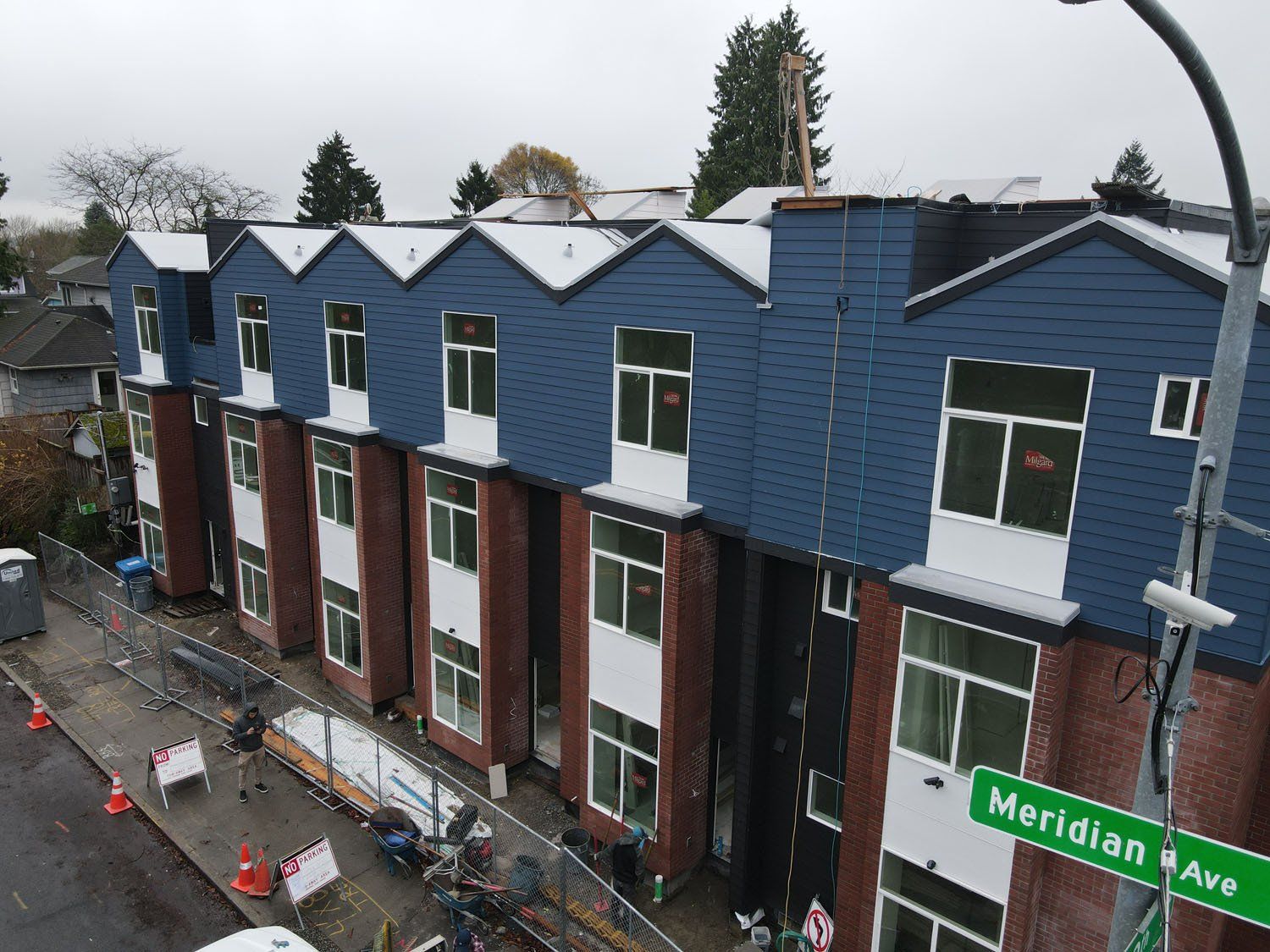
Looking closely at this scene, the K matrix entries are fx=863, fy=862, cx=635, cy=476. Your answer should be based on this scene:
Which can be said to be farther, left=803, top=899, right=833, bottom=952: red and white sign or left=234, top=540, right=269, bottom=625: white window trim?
left=234, top=540, right=269, bottom=625: white window trim

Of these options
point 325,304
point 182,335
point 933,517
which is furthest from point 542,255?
point 182,335

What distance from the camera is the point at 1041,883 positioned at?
10.1 m

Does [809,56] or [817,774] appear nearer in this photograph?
[817,774]

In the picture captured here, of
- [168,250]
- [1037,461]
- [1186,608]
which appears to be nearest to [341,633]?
[168,250]

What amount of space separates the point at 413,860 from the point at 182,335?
1704 cm

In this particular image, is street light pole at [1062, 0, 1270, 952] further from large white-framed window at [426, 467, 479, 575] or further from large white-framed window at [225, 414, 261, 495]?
large white-framed window at [225, 414, 261, 495]

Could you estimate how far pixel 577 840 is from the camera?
580 inches

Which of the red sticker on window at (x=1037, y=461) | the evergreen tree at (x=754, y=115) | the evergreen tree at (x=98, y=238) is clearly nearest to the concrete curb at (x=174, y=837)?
the red sticker on window at (x=1037, y=461)

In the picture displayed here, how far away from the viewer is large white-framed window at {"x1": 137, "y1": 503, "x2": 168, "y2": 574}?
1035 inches

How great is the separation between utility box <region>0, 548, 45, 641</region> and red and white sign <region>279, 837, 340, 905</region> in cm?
1513

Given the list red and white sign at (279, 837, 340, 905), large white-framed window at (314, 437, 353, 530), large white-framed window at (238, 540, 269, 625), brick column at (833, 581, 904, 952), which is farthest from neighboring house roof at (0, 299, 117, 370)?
brick column at (833, 581, 904, 952)

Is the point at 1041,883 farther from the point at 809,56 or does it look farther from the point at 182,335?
the point at 809,56

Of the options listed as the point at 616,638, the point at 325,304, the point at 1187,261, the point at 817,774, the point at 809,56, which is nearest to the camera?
the point at 1187,261

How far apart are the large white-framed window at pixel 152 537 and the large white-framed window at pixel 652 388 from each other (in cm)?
1870
